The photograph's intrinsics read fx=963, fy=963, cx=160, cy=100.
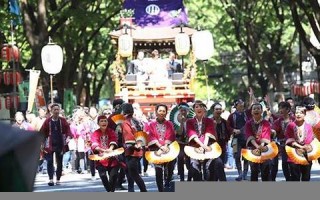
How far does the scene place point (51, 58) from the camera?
31078mm

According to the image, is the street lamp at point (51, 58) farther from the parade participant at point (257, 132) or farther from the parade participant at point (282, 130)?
the parade participant at point (257, 132)

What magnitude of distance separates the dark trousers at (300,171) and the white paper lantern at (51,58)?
17.2m

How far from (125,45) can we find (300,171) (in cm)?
2421

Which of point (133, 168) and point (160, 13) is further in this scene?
point (160, 13)

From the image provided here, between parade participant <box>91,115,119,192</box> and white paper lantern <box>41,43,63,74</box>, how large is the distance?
53.6 feet

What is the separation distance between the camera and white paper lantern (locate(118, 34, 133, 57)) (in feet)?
124

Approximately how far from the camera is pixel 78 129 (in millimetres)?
22328

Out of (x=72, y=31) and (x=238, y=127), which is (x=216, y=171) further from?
(x=72, y=31)

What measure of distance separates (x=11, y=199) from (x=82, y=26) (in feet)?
96.1

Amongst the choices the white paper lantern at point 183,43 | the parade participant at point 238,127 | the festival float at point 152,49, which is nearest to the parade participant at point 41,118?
the parade participant at point 238,127

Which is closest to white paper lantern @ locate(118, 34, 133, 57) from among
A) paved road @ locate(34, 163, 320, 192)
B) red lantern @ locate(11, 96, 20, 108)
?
red lantern @ locate(11, 96, 20, 108)

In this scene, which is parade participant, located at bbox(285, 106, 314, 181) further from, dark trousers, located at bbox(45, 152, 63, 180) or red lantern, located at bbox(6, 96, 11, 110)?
red lantern, located at bbox(6, 96, 11, 110)

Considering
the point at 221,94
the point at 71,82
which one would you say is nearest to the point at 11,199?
the point at 71,82

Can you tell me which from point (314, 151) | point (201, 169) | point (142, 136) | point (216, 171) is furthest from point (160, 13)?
point (314, 151)
